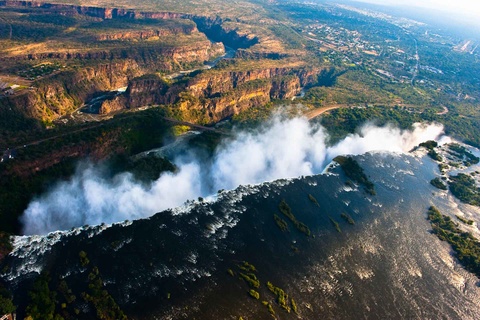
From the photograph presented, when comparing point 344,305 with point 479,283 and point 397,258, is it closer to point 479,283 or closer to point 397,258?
point 397,258

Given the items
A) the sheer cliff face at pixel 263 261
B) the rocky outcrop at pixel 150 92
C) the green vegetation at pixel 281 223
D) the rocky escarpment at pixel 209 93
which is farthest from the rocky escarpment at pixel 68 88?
the green vegetation at pixel 281 223

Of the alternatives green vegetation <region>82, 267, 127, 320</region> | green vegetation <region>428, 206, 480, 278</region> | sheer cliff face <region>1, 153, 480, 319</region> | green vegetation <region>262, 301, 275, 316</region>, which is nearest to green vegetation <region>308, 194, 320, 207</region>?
sheer cliff face <region>1, 153, 480, 319</region>

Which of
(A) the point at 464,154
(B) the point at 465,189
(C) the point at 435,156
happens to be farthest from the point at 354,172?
(A) the point at 464,154

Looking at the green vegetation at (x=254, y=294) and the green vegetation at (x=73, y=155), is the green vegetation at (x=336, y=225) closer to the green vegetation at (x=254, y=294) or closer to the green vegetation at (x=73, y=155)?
the green vegetation at (x=254, y=294)

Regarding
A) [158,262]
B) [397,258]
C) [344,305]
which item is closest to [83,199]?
[158,262]

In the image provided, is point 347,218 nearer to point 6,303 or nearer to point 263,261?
point 263,261
